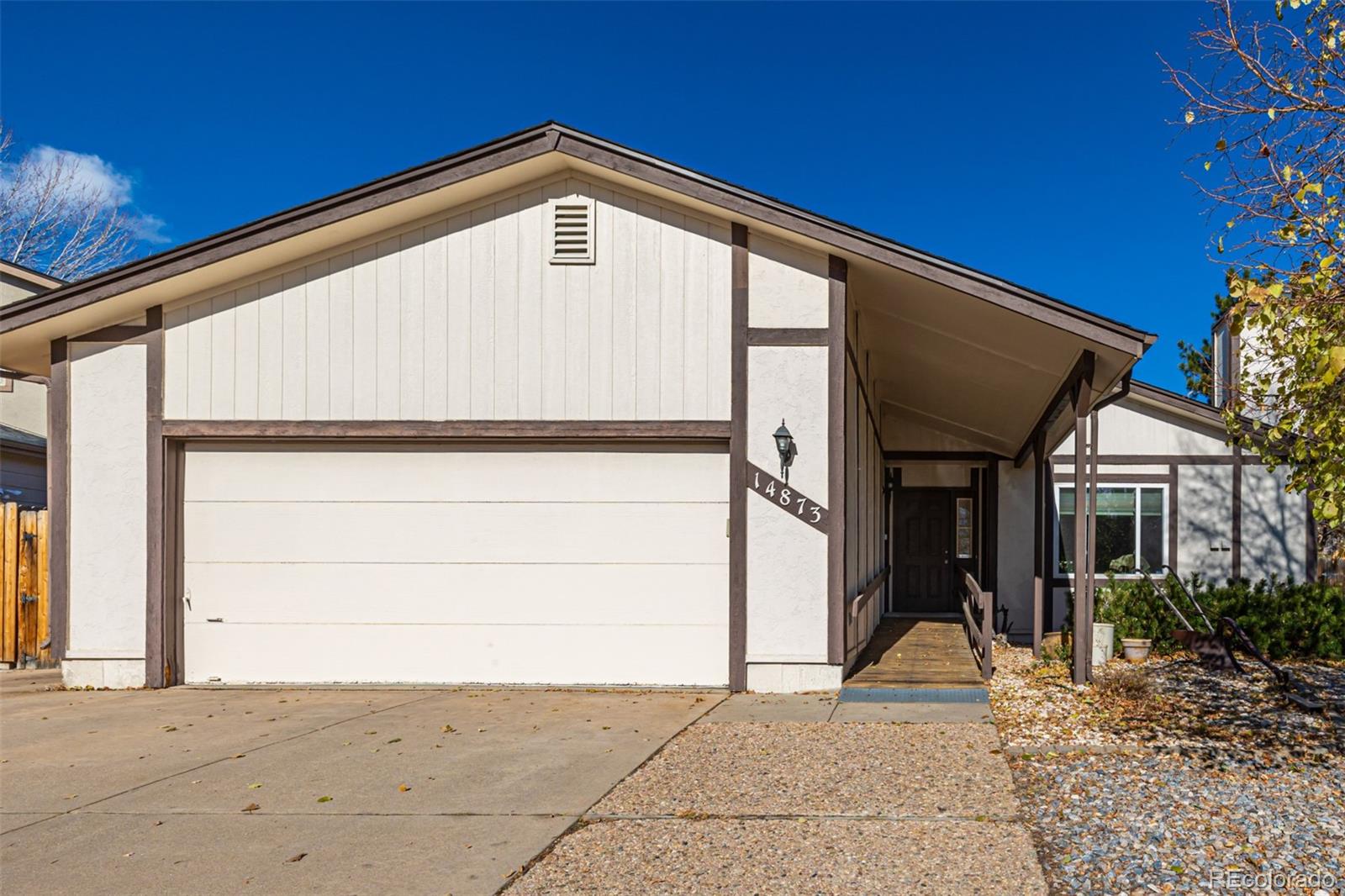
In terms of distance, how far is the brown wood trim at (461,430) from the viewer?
902 cm

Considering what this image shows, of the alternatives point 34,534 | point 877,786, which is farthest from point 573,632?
point 34,534

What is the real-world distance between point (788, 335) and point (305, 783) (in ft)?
17.2

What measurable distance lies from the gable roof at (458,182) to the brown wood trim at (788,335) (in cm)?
72

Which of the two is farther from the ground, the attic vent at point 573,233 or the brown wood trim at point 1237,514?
the attic vent at point 573,233

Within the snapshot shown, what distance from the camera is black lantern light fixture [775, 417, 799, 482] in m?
8.75

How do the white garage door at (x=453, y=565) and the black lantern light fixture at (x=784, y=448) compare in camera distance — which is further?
the white garage door at (x=453, y=565)

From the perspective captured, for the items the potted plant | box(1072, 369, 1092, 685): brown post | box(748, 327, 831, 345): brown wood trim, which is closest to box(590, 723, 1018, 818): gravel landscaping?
box(1072, 369, 1092, 685): brown post

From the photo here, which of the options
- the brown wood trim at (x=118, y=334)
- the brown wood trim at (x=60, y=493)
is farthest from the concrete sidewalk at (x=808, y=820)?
the brown wood trim at (x=118, y=334)

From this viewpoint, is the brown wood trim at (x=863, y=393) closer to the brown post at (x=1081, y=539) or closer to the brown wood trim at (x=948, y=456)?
the brown wood trim at (x=948, y=456)

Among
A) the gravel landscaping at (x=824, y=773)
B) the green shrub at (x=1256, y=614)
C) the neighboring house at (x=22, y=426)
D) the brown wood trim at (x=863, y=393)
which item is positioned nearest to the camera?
the gravel landscaping at (x=824, y=773)

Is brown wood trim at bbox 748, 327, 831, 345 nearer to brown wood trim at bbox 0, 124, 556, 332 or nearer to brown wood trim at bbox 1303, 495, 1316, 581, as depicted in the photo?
brown wood trim at bbox 0, 124, 556, 332

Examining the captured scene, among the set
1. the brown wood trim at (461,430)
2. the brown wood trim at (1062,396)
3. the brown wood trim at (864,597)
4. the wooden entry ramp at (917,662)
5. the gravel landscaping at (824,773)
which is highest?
the brown wood trim at (1062,396)

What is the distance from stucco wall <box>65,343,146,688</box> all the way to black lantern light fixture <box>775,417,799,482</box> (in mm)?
5731

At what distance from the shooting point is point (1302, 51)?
5258 millimetres
